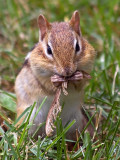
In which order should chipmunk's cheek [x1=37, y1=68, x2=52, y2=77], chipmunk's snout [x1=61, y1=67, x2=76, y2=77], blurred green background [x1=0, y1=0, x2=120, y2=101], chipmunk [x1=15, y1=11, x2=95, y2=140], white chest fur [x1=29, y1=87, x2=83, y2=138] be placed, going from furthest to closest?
Answer: blurred green background [x1=0, y1=0, x2=120, y2=101] < white chest fur [x1=29, y1=87, x2=83, y2=138] < chipmunk's cheek [x1=37, y1=68, x2=52, y2=77] < chipmunk [x1=15, y1=11, x2=95, y2=140] < chipmunk's snout [x1=61, y1=67, x2=76, y2=77]

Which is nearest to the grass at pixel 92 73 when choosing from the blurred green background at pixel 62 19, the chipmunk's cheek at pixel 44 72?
the blurred green background at pixel 62 19

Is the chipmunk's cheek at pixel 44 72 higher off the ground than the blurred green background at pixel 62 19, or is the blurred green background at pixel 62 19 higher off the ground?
the blurred green background at pixel 62 19

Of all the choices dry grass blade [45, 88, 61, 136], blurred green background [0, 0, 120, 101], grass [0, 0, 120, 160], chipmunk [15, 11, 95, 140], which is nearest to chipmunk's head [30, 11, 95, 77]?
chipmunk [15, 11, 95, 140]

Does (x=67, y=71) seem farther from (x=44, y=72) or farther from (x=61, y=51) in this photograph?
(x=44, y=72)

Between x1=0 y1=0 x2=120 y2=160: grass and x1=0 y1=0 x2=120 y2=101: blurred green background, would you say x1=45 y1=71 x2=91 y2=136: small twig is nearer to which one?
x1=0 y1=0 x2=120 y2=160: grass

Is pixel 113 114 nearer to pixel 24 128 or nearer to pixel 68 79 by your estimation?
pixel 68 79

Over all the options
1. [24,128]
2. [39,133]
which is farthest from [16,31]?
[24,128]

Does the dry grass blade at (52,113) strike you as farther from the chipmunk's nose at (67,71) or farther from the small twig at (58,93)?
the chipmunk's nose at (67,71)
